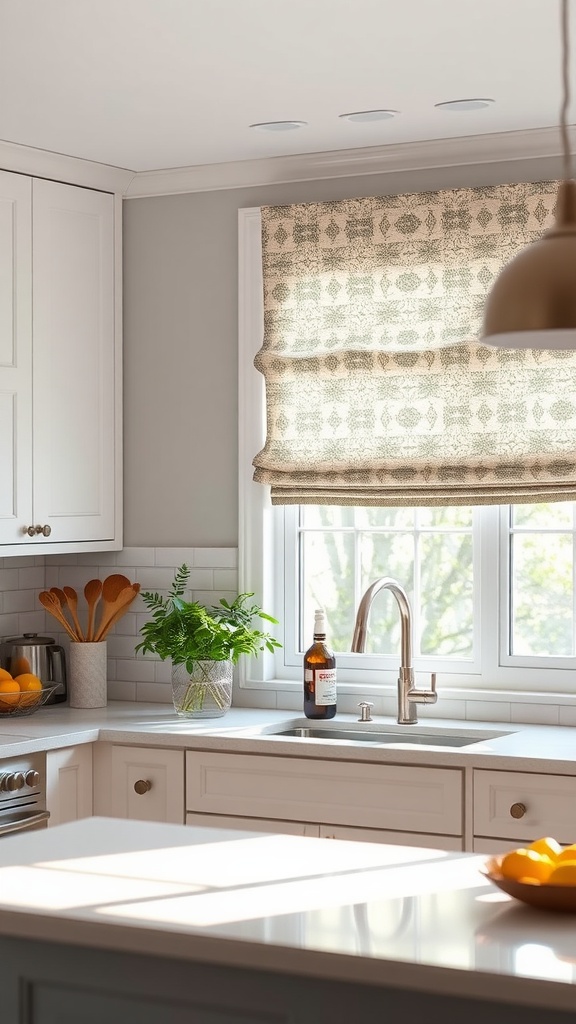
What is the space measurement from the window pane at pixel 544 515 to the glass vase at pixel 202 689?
1001mm

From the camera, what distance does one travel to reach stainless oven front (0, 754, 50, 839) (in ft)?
12.3

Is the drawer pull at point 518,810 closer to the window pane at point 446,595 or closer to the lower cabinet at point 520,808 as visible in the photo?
the lower cabinet at point 520,808

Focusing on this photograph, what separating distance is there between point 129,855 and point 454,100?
222 cm

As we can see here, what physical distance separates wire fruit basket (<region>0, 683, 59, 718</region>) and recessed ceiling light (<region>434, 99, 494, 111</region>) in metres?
2.11

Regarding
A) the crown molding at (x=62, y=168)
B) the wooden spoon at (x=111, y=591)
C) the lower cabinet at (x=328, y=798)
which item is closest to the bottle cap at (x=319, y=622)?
the lower cabinet at (x=328, y=798)

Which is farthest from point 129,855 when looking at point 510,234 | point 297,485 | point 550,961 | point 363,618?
point 510,234

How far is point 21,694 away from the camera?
4.17 metres

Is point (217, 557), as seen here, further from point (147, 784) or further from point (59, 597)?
point (147, 784)

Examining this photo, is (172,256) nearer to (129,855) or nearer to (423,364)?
(423,364)

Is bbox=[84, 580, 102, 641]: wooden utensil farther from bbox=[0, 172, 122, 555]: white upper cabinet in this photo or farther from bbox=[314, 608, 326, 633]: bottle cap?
bbox=[314, 608, 326, 633]: bottle cap

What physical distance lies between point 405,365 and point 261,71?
109 cm

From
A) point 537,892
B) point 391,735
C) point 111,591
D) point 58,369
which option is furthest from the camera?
point 111,591

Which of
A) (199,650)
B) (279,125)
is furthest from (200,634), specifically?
(279,125)

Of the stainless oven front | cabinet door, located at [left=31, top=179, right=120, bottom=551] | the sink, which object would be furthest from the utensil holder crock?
the sink
